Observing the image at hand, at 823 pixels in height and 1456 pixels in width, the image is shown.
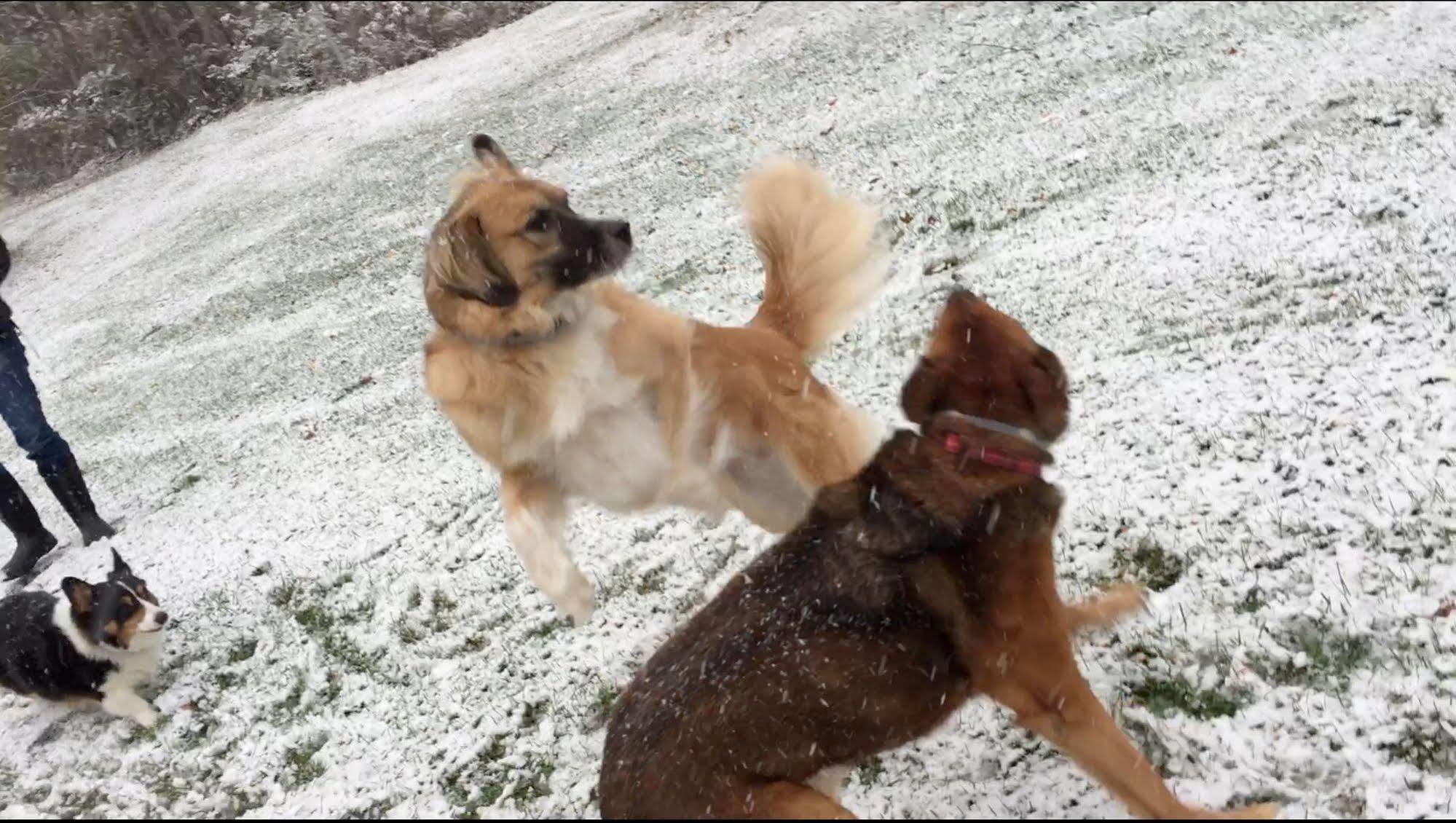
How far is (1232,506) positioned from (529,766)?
324cm

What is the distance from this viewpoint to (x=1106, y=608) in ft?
9.46

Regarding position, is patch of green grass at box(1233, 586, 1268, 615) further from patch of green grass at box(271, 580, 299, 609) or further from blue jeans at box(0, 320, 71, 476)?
blue jeans at box(0, 320, 71, 476)

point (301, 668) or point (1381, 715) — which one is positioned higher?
point (1381, 715)

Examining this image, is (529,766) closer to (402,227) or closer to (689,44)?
(402,227)

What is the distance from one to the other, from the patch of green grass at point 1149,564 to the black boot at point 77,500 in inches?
308

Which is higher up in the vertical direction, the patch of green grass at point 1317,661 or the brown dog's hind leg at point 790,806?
the brown dog's hind leg at point 790,806

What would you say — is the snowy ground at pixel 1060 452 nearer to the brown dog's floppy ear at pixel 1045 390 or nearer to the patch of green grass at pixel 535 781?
the patch of green grass at pixel 535 781

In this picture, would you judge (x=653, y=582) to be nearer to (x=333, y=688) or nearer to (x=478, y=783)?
(x=478, y=783)

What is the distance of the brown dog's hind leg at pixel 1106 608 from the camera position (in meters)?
2.84

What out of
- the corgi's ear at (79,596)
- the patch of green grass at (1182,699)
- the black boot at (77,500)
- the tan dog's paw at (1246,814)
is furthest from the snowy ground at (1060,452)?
the corgi's ear at (79,596)

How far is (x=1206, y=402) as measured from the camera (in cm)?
451

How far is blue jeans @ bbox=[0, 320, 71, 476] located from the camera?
6684mm

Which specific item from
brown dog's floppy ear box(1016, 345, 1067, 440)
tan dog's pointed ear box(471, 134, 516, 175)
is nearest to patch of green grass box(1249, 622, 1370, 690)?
brown dog's floppy ear box(1016, 345, 1067, 440)

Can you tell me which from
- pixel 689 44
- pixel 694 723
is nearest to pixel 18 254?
pixel 689 44
